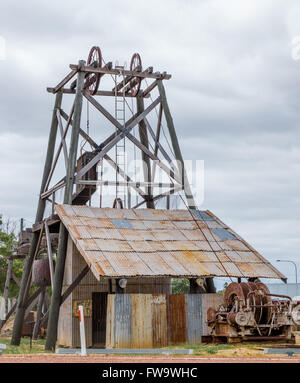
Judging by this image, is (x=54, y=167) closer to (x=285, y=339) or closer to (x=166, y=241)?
(x=166, y=241)

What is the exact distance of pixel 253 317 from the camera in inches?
1025

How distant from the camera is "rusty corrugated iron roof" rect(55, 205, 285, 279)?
2858 centimetres

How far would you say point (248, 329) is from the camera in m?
26.1

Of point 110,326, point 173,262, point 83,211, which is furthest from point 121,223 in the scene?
point 110,326

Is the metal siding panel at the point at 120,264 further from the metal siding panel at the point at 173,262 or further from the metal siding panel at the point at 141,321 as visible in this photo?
the metal siding panel at the point at 173,262

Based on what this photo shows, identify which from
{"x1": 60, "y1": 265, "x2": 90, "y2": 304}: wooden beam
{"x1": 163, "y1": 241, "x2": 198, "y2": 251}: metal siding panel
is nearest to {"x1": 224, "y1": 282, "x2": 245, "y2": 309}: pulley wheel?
{"x1": 163, "y1": 241, "x2": 198, "y2": 251}: metal siding panel

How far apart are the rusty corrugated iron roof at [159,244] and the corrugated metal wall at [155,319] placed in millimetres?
1329

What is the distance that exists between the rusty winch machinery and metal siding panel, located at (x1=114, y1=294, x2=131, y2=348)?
3.33m

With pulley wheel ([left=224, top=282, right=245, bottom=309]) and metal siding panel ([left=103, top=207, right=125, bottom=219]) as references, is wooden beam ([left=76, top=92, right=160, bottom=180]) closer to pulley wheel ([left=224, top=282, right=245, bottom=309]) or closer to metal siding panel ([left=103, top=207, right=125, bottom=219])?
metal siding panel ([left=103, top=207, right=125, bottom=219])

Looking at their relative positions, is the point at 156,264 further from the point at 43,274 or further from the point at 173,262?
the point at 43,274

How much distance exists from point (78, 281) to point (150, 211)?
5.71 meters

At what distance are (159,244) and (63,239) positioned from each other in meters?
4.53
